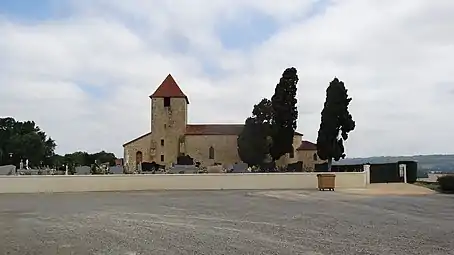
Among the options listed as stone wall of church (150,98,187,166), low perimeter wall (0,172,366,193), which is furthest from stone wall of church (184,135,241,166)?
low perimeter wall (0,172,366,193)

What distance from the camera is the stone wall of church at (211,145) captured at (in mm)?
73750

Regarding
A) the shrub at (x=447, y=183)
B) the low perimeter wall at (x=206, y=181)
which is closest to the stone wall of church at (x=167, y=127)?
the low perimeter wall at (x=206, y=181)

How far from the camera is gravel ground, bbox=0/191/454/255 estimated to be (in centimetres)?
962

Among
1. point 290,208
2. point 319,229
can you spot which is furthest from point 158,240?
point 290,208

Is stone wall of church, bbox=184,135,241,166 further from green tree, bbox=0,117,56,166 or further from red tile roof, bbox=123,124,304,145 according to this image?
green tree, bbox=0,117,56,166

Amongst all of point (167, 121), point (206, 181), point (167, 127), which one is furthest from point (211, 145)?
point (206, 181)

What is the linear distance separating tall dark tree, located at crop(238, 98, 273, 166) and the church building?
10.7 meters

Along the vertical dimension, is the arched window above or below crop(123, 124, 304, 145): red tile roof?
below

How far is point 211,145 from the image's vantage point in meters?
74.4

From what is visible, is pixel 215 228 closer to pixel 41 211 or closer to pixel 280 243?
pixel 280 243

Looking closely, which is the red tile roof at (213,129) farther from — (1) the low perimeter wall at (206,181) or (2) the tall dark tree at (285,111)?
(1) the low perimeter wall at (206,181)

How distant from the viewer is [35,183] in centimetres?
3033

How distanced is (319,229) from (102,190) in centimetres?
2079

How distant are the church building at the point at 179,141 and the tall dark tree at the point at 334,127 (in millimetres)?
23394
